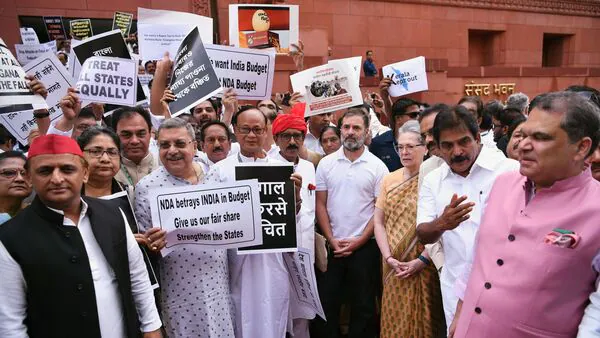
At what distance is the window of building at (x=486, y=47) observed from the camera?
57.7 feet

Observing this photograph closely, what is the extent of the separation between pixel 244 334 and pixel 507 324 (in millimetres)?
1970

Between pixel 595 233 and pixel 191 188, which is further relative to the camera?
pixel 191 188

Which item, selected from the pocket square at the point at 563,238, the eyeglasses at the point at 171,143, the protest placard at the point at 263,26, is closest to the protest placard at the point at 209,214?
the eyeglasses at the point at 171,143

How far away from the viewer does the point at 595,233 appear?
1.72m

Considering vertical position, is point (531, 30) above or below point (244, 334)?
above

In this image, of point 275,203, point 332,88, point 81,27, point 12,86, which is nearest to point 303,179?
point 275,203

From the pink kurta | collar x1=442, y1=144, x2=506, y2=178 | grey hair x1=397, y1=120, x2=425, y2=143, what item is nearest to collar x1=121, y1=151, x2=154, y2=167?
grey hair x1=397, y1=120, x2=425, y2=143

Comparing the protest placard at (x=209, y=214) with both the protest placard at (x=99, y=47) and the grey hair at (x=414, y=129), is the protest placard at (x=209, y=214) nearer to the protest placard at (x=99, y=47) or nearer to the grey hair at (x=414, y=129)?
the grey hair at (x=414, y=129)

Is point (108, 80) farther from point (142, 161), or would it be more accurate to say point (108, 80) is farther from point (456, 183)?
point (456, 183)

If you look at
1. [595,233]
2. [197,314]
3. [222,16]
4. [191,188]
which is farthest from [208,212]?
[222,16]

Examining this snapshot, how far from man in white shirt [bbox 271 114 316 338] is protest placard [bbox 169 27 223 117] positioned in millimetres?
723

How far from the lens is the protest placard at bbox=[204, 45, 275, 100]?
4.81m

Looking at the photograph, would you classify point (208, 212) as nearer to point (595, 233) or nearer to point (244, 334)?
point (244, 334)

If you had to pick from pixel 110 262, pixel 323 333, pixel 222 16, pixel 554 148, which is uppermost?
pixel 222 16
